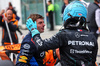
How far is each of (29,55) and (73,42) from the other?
0.74 meters

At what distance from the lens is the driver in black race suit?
1.90 m

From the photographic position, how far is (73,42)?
6.31ft

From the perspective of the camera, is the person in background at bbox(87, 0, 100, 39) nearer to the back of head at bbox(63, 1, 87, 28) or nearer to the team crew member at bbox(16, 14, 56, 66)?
the team crew member at bbox(16, 14, 56, 66)

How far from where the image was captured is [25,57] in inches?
95.3

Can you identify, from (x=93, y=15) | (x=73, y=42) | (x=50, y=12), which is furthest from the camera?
(x=50, y=12)

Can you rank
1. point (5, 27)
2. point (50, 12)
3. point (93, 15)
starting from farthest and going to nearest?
point (50, 12) < point (93, 15) < point (5, 27)

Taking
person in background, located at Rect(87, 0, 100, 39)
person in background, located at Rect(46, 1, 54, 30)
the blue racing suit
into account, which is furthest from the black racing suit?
person in background, located at Rect(46, 1, 54, 30)

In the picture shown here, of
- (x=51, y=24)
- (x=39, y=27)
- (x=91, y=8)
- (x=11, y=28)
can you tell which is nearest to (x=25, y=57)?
(x=39, y=27)

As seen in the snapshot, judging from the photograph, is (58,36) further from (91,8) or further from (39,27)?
(91,8)

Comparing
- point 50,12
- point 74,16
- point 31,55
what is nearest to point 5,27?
point 31,55

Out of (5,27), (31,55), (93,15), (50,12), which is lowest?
(31,55)

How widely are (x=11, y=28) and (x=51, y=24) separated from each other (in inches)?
306

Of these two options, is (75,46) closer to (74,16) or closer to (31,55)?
(74,16)

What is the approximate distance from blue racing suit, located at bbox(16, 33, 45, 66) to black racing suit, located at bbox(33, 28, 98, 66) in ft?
1.74
